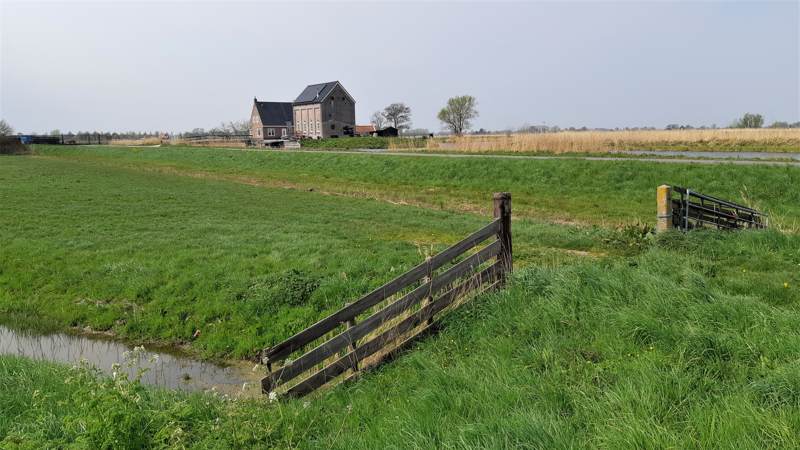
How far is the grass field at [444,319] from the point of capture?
429 cm

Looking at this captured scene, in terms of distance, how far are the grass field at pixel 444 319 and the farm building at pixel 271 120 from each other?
83956 mm

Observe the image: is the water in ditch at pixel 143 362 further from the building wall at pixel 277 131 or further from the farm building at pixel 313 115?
the building wall at pixel 277 131

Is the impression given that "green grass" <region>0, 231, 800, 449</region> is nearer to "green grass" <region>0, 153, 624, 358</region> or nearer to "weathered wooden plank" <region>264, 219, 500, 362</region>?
"weathered wooden plank" <region>264, 219, 500, 362</region>

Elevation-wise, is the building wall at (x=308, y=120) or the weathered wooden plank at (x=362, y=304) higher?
the building wall at (x=308, y=120)

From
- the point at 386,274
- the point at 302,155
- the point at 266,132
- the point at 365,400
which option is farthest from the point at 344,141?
the point at 365,400

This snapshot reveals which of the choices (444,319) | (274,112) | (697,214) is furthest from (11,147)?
(697,214)

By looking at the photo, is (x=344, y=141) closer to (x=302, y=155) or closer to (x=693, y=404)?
(x=302, y=155)

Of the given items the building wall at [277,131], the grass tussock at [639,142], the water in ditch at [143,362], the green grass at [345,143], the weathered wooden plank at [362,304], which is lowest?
the water in ditch at [143,362]

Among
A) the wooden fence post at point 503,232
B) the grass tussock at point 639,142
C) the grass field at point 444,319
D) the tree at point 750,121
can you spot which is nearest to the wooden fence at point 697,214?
the grass field at point 444,319

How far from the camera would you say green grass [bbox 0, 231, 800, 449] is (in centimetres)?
397

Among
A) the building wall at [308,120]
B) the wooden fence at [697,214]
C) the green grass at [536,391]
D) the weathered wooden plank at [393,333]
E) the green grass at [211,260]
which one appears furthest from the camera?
the building wall at [308,120]

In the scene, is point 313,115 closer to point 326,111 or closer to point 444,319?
point 326,111

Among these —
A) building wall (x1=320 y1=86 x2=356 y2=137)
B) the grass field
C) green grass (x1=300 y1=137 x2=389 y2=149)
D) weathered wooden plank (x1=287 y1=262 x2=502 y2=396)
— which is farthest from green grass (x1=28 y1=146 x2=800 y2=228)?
building wall (x1=320 y1=86 x2=356 y2=137)

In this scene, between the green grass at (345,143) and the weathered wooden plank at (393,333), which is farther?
the green grass at (345,143)
